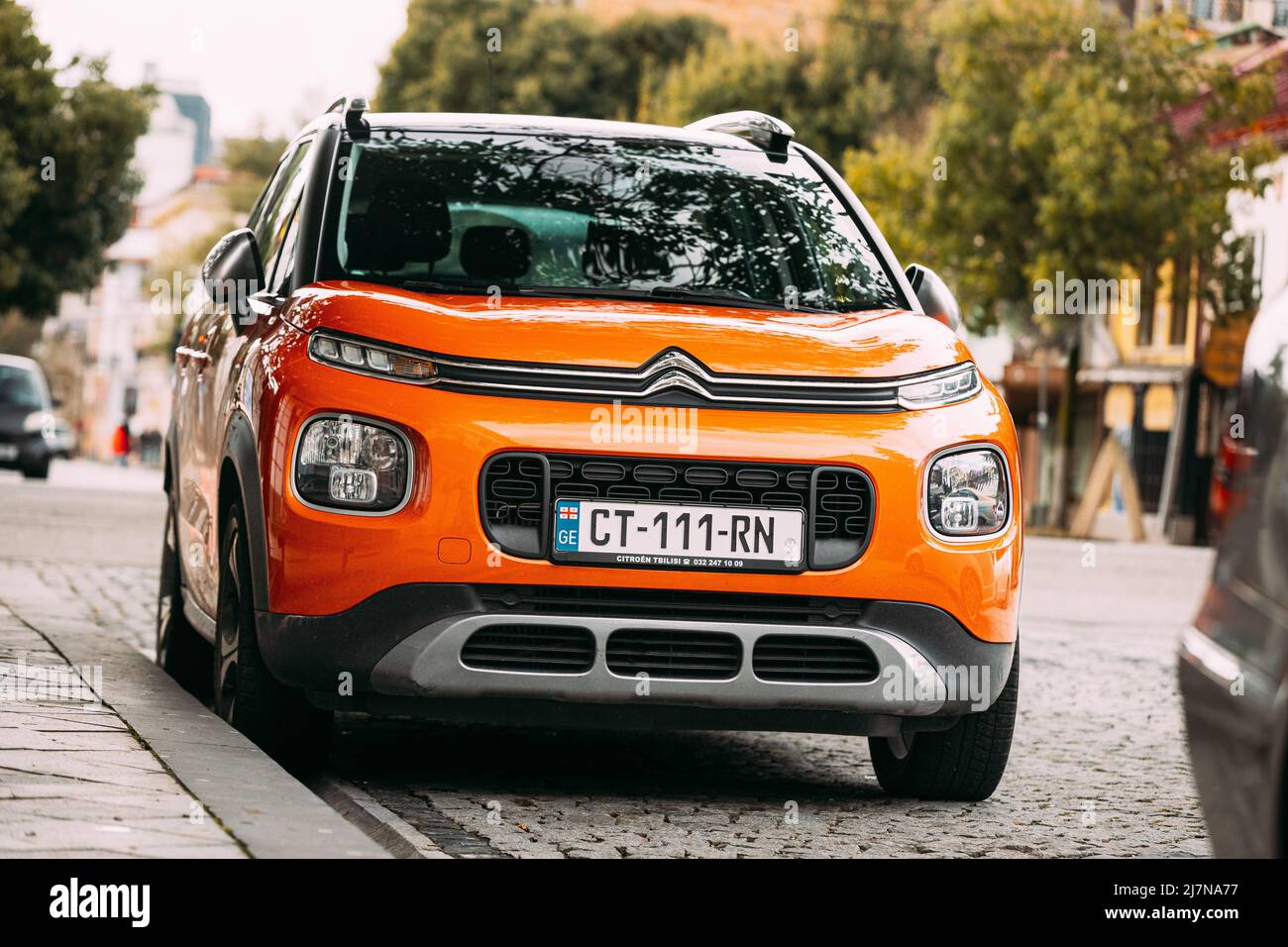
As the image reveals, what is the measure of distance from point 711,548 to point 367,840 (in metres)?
1.31

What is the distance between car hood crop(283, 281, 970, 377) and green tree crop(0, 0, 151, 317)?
30.6 meters

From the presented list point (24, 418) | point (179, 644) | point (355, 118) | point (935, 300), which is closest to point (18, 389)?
point (24, 418)

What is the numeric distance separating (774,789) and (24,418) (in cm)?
2800

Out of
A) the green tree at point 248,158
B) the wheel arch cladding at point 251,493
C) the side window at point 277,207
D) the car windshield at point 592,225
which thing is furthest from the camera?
the green tree at point 248,158

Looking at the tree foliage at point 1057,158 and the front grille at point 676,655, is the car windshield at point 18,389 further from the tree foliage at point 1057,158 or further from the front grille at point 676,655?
the front grille at point 676,655

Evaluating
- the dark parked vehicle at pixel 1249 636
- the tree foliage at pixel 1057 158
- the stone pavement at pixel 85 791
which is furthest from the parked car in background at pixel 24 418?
the dark parked vehicle at pixel 1249 636

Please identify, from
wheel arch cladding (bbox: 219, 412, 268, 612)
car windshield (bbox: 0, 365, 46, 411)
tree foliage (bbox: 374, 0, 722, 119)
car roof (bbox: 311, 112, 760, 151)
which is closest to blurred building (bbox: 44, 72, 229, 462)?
tree foliage (bbox: 374, 0, 722, 119)

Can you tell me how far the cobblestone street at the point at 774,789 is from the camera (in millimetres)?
5473

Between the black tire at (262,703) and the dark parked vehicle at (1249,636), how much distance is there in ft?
9.51

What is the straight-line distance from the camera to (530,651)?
17.8ft

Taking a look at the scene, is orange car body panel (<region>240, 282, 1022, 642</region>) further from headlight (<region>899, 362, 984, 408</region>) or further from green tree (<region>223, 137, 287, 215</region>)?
green tree (<region>223, 137, 287, 215</region>)

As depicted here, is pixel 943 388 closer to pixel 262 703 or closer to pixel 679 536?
pixel 679 536
